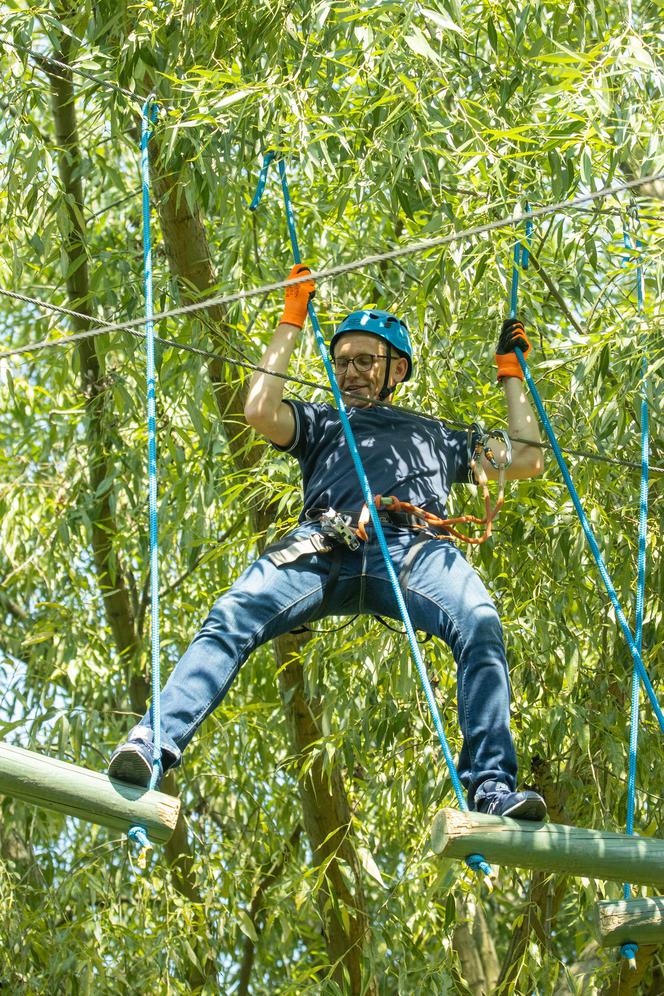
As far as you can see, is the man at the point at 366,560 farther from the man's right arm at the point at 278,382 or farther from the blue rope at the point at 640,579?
the blue rope at the point at 640,579

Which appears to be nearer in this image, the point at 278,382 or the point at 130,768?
the point at 130,768

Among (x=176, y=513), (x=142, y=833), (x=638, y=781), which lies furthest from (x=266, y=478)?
(x=142, y=833)

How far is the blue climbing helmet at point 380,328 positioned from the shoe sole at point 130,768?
1.18m

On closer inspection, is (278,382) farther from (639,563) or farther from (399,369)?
(639,563)

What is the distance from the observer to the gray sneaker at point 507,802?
2.40 metres

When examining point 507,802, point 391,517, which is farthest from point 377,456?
point 507,802

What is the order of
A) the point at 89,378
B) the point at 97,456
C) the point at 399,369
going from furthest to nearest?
1. the point at 97,456
2. the point at 89,378
3. the point at 399,369

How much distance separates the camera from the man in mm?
2539

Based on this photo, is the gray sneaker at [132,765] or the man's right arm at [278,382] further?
the man's right arm at [278,382]

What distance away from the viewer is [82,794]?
7.43ft

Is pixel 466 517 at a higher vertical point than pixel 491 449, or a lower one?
lower

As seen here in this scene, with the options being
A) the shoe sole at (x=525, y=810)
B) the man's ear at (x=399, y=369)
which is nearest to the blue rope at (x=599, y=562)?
the man's ear at (x=399, y=369)

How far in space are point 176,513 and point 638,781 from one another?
1.50 metres

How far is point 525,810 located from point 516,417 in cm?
104
